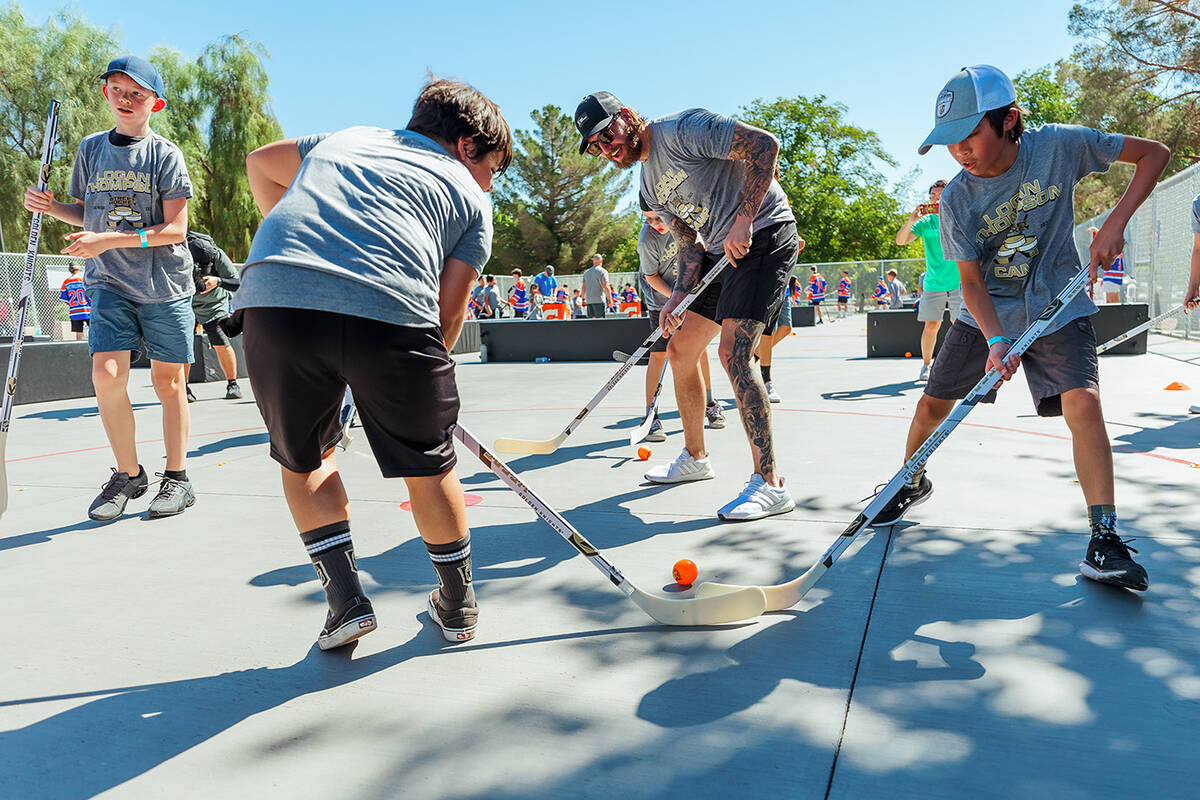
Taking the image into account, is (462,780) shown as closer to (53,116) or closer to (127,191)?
(127,191)

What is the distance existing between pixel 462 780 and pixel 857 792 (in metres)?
0.81

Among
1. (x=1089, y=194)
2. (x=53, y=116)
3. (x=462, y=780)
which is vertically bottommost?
(x=462, y=780)

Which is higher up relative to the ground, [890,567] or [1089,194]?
[1089,194]

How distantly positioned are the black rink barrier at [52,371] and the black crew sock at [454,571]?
964cm

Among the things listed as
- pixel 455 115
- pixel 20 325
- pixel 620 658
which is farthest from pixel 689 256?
pixel 20 325

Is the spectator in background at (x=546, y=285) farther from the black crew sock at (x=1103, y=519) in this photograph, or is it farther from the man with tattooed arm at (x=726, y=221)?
the black crew sock at (x=1103, y=519)

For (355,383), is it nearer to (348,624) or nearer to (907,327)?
(348,624)

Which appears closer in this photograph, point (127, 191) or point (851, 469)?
point (127, 191)

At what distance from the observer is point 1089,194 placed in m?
45.4

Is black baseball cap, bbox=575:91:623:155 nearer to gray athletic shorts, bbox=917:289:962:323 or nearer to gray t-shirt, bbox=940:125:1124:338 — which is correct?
gray t-shirt, bbox=940:125:1124:338

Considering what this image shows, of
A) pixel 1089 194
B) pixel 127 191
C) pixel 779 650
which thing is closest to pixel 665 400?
pixel 127 191

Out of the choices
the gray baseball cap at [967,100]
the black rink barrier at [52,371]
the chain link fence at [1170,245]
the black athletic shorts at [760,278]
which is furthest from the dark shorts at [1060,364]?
the chain link fence at [1170,245]

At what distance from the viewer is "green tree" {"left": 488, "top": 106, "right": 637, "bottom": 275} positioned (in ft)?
176

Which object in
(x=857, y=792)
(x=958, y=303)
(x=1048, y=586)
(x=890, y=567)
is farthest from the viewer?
(x=958, y=303)
